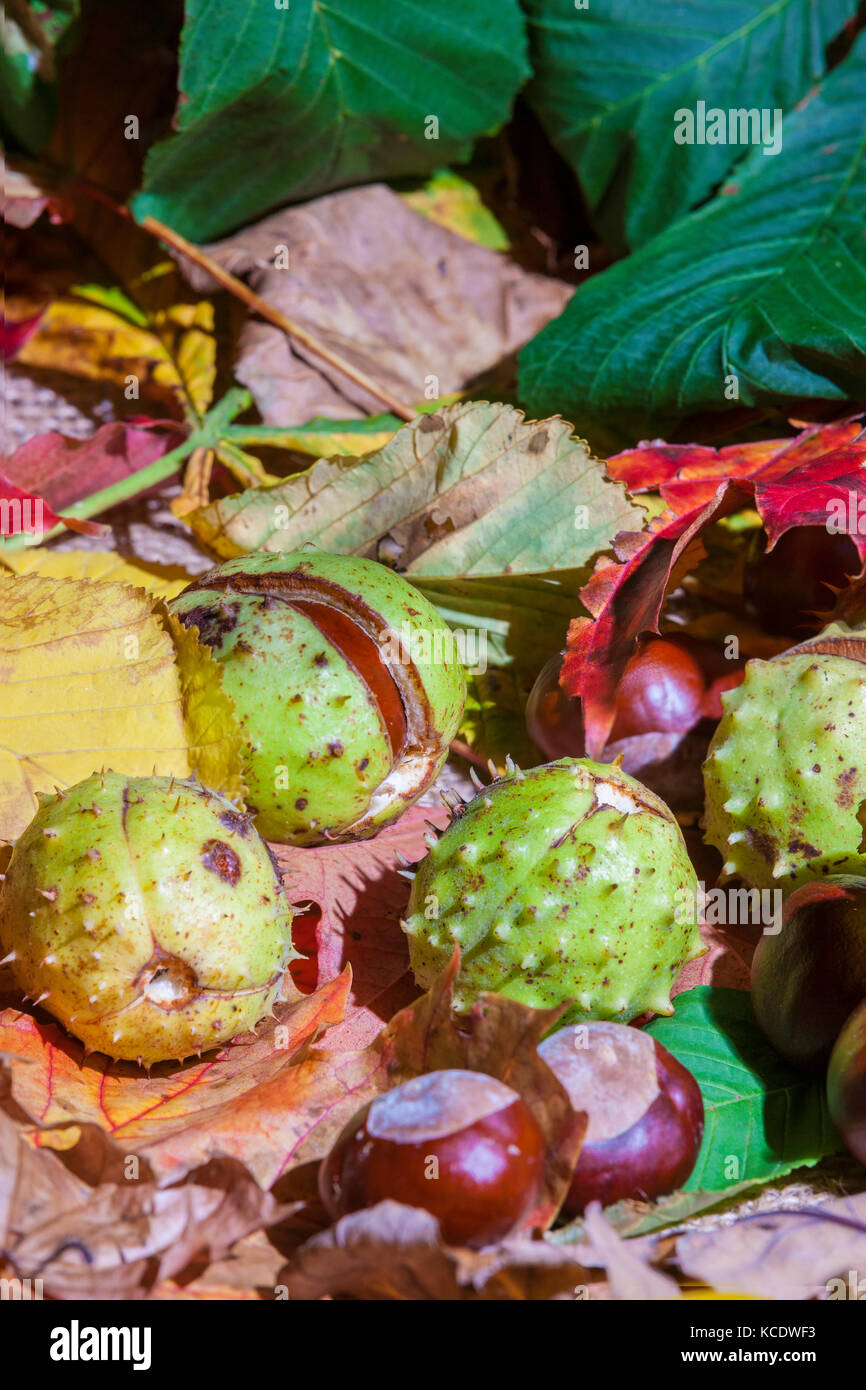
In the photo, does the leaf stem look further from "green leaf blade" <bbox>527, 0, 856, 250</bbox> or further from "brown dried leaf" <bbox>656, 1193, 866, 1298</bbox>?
"brown dried leaf" <bbox>656, 1193, 866, 1298</bbox>

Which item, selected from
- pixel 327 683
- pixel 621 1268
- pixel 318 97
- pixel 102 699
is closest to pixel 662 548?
pixel 327 683

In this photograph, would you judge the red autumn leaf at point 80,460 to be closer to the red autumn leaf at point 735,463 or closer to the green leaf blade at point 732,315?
the green leaf blade at point 732,315

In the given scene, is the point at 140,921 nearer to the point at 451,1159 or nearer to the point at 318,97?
the point at 451,1159

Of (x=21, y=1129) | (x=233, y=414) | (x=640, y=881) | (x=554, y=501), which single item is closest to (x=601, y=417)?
(x=554, y=501)

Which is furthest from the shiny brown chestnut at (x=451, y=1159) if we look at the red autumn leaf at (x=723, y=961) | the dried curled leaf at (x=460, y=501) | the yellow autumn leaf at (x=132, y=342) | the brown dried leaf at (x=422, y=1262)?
the yellow autumn leaf at (x=132, y=342)

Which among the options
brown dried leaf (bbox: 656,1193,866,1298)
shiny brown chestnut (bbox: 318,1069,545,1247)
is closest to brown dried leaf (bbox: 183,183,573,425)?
shiny brown chestnut (bbox: 318,1069,545,1247)

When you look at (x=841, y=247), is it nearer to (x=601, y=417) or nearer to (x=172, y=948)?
(x=601, y=417)
